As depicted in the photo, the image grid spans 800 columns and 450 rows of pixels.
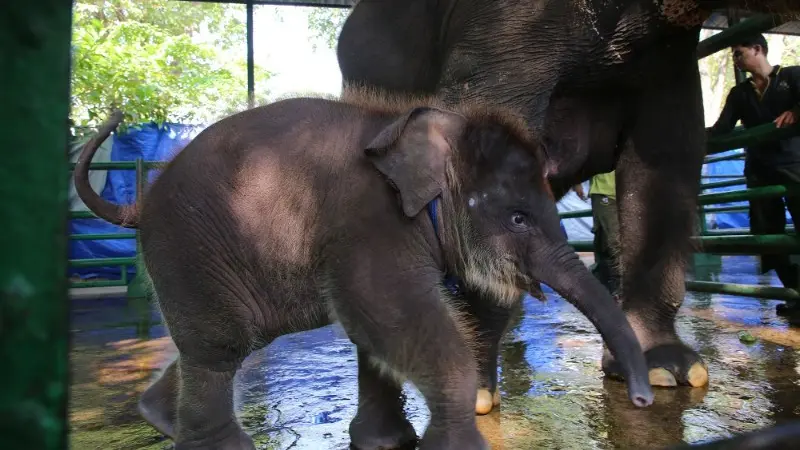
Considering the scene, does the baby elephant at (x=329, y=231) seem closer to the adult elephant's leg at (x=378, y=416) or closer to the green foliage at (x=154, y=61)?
the adult elephant's leg at (x=378, y=416)

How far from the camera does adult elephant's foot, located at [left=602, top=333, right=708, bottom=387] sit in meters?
2.87

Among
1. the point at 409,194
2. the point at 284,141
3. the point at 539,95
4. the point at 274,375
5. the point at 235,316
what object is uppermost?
the point at 539,95

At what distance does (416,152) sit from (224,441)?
109 cm

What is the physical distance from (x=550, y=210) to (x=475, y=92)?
0.92 m

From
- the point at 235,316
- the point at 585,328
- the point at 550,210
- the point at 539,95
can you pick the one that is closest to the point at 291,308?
the point at 235,316

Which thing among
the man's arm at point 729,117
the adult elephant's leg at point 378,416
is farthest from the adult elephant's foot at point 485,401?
the man's arm at point 729,117

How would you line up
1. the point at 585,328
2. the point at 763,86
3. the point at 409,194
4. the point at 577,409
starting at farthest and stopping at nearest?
the point at 763,86, the point at 585,328, the point at 577,409, the point at 409,194

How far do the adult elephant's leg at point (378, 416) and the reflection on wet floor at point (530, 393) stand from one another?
0.39ft

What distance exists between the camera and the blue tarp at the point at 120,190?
32.1 feet

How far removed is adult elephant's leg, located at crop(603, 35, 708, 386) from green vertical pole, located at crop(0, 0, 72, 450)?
3.02 m

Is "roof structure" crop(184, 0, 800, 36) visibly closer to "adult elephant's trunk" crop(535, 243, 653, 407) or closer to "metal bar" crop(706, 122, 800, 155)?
"metal bar" crop(706, 122, 800, 155)

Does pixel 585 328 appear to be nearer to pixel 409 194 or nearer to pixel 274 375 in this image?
pixel 274 375

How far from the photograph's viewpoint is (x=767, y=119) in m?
4.97

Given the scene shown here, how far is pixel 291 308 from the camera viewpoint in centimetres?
214
